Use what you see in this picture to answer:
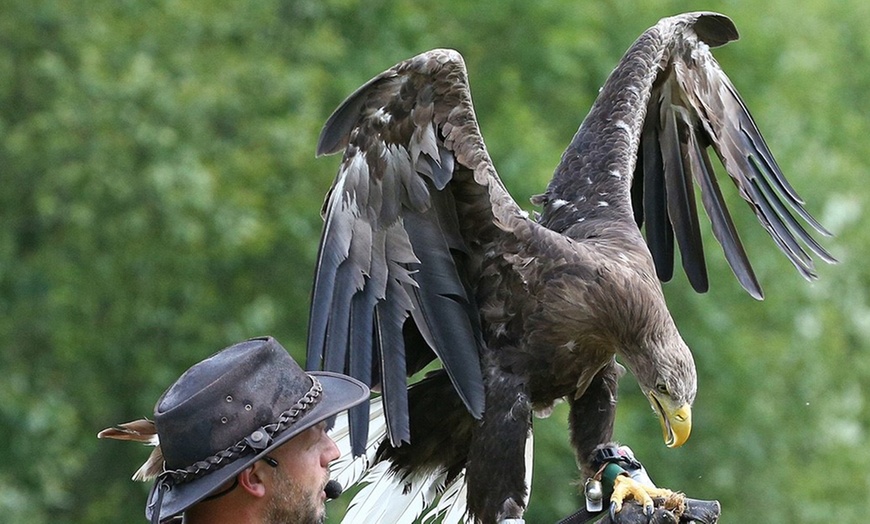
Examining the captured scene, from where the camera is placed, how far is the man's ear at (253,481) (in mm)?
3199

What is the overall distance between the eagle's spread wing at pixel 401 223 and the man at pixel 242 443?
1529mm

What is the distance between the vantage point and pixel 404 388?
4.84m

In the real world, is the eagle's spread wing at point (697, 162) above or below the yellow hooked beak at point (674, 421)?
above

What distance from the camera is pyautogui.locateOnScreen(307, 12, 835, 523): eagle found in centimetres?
491

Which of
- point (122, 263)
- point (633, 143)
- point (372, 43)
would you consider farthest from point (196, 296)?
point (633, 143)

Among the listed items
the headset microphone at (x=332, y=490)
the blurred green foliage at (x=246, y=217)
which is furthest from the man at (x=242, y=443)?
the blurred green foliage at (x=246, y=217)

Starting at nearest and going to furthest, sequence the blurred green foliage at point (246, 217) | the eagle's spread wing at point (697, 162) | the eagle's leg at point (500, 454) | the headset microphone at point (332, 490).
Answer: the headset microphone at point (332, 490) < the eagle's leg at point (500, 454) < the eagle's spread wing at point (697, 162) < the blurred green foliage at point (246, 217)

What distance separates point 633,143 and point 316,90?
6.77 m

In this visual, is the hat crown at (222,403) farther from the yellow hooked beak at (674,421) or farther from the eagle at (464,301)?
the yellow hooked beak at (674,421)

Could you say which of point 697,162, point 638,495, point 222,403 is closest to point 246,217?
point 697,162

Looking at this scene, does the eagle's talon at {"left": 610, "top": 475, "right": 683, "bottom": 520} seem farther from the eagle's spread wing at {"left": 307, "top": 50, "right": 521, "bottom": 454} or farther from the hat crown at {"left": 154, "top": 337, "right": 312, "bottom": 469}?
the hat crown at {"left": 154, "top": 337, "right": 312, "bottom": 469}

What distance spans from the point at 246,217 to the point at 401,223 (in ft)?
20.6

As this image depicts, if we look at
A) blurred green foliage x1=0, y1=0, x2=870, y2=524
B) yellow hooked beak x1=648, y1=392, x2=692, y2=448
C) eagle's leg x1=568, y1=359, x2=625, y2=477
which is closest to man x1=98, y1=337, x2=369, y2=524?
yellow hooked beak x1=648, y1=392, x2=692, y2=448

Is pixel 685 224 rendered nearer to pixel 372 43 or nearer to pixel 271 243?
pixel 271 243
